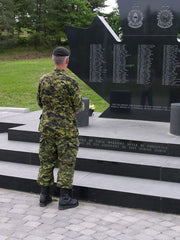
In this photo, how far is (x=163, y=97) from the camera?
25.2ft

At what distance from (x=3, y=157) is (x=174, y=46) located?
402 centimetres

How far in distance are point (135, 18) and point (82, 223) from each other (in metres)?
5.03

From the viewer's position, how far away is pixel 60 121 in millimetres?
4484

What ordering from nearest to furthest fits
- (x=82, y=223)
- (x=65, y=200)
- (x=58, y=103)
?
1. (x=82, y=223)
2. (x=58, y=103)
3. (x=65, y=200)

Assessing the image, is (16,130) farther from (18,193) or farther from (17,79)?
(17,79)

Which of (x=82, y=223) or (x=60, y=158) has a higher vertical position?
(x=60, y=158)

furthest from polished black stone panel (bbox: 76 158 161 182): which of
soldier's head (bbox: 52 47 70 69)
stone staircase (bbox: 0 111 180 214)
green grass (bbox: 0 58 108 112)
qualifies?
green grass (bbox: 0 58 108 112)

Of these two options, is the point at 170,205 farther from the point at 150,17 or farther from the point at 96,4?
the point at 96,4

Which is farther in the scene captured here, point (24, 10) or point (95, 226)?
point (24, 10)

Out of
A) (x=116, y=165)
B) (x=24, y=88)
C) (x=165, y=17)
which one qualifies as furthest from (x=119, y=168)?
(x=24, y=88)

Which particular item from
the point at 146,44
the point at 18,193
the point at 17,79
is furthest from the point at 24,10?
the point at 18,193

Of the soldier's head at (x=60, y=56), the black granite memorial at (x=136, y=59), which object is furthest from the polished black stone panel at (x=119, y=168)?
the black granite memorial at (x=136, y=59)

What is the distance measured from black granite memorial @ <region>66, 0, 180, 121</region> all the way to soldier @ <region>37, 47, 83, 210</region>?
344 centimetres

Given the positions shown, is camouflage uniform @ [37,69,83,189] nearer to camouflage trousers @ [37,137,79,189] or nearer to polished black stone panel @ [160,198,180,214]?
camouflage trousers @ [37,137,79,189]
